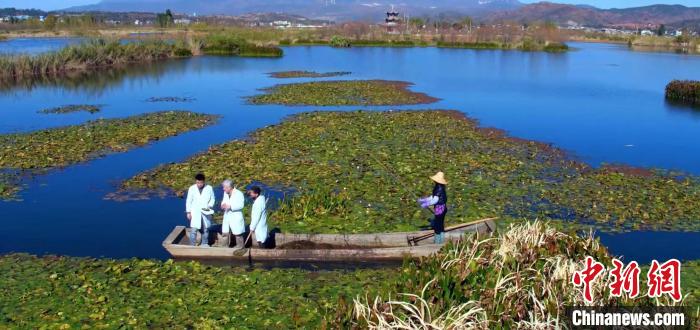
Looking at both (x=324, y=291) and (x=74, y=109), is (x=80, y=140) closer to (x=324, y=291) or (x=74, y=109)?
(x=74, y=109)

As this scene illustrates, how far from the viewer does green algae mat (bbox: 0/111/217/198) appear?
2494 centimetres

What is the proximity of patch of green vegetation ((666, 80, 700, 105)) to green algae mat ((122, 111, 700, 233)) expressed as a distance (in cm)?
2903

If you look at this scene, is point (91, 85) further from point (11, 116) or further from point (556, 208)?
point (556, 208)

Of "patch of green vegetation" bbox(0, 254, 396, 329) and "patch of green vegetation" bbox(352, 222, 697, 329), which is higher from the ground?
"patch of green vegetation" bbox(352, 222, 697, 329)

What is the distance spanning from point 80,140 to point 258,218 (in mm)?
19058

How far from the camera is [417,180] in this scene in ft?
73.8

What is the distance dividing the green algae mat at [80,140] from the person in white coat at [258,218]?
1175 cm

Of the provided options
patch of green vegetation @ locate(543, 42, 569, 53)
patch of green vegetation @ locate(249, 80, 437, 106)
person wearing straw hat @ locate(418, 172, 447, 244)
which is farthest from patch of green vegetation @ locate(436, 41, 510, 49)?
person wearing straw hat @ locate(418, 172, 447, 244)

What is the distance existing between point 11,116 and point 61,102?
6.77 m

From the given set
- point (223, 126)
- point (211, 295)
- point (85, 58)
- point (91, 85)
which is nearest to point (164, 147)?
point (223, 126)

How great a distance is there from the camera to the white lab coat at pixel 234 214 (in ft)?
49.1

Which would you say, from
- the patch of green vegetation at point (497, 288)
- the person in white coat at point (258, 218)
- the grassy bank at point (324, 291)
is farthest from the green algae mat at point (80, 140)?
the patch of green vegetation at point (497, 288)

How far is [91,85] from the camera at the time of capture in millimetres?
55344

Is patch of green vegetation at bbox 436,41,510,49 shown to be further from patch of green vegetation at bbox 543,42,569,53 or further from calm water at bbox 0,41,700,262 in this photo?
calm water at bbox 0,41,700,262
